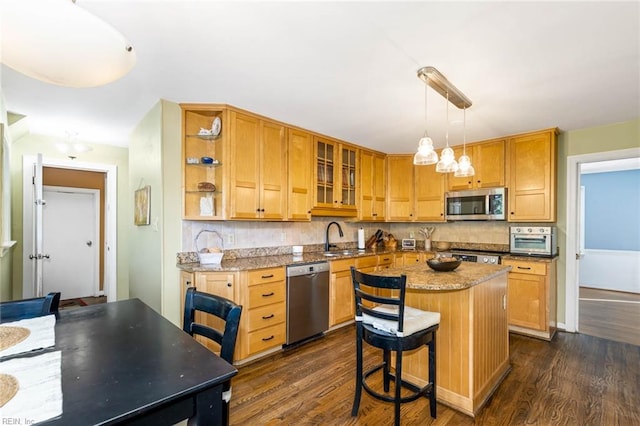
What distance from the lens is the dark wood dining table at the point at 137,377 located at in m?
0.79

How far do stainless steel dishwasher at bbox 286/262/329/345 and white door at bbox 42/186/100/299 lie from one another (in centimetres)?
461

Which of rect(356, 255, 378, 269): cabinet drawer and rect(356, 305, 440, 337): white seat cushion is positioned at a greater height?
rect(356, 255, 378, 269): cabinet drawer

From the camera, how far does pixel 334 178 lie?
13.3 feet

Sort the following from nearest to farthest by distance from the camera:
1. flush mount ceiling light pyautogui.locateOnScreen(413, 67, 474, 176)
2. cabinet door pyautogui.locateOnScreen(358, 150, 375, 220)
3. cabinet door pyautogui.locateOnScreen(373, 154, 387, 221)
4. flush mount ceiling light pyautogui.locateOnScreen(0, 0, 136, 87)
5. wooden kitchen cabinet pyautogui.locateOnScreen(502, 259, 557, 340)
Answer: flush mount ceiling light pyautogui.locateOnScreen(0, 0, 136, 87), flush mount ceiling light pyautogui.locateOnScreen(413, 67, 474, 176), wooden kitchen cabinet pyautogui.locateOnScreen(502, 259, 557, 340), cabinet door pyautogui.locateOnScreen(358, 150, 375, 220), cabinet door pyautogui.locateOnScreen(373, 154, 387, 221)

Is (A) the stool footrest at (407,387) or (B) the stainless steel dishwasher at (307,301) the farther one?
(B) the stainless steel dishwasher at (307,301)

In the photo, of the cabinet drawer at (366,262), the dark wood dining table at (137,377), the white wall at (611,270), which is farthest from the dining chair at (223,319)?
the white wall at (611,270)

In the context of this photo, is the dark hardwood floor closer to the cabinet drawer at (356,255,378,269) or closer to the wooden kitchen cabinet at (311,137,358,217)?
the cabinet drawer at (356,255,378,269)

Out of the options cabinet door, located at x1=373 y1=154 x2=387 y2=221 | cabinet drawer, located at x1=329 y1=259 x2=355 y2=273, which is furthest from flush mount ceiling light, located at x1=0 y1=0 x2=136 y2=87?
cabinet door, located at x1=373 y1=154 x2=387 y2=221

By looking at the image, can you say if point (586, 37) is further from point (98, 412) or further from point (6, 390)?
point (6, 390)

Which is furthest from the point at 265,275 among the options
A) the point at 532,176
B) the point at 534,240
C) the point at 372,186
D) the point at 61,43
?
the point at 532,176

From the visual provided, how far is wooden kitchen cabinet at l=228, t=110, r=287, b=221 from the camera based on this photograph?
2969 mm

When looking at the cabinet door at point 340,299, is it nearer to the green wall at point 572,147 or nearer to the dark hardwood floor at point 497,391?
the dark hardwood floor at point 497,391

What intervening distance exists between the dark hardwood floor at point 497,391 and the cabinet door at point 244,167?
153 cm

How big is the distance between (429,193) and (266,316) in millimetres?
3145
